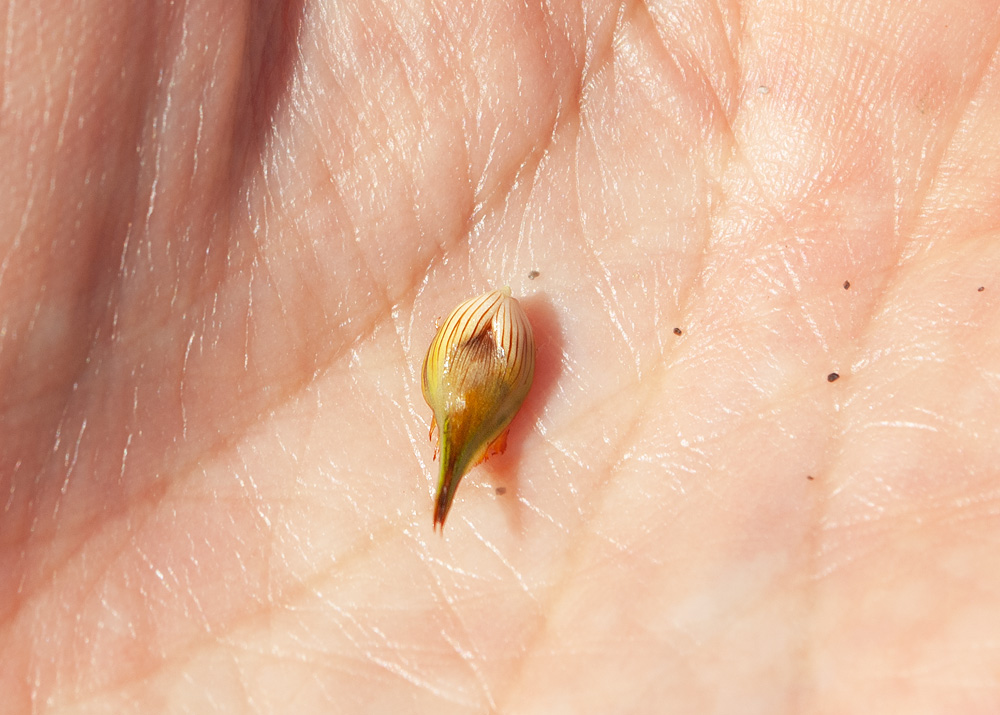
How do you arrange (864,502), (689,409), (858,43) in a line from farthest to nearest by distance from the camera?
(858,43)
(689,409)
(864,502)

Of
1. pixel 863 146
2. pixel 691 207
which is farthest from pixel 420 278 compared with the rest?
pixel 863 146

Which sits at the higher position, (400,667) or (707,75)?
(707,75)

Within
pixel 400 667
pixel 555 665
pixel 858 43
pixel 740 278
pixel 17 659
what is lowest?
pixel 555 665

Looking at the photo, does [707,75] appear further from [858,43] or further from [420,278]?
[420,278]

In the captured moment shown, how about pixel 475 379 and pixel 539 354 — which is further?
pixel 539 354

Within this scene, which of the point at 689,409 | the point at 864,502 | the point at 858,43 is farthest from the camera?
the point at 858,43

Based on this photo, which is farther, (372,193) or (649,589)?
(372,193)

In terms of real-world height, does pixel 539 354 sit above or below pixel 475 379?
below
